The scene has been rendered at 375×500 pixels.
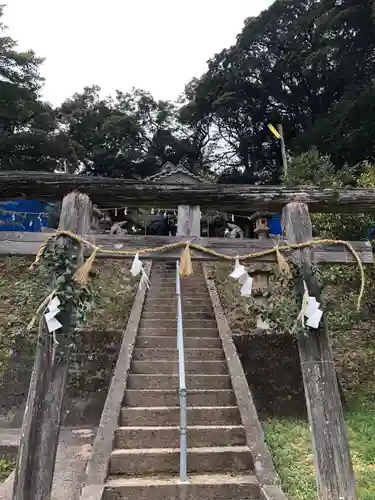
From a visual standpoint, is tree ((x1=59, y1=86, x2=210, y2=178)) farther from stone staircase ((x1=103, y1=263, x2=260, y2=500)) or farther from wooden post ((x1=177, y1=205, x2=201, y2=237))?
wooden post ((x1=177, y1=205, x2=201, y2=237))

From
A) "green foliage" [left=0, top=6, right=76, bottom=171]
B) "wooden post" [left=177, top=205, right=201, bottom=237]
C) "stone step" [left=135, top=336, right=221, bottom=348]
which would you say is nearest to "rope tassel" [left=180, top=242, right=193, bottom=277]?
"wooden post" [left=177, top=205, right=201, bottom=237]

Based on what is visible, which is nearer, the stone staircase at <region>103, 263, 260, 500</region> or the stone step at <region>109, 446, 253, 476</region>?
the stone staircase at <region>103, 263, 260, 500</region>

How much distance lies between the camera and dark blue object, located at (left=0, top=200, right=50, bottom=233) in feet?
42.7

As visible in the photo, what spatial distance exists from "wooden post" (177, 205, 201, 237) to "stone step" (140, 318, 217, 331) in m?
3.58

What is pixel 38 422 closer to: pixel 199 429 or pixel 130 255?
pixel 130 255

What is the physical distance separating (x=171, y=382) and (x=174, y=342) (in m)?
1.13

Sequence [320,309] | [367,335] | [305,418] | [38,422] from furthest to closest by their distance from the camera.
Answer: [367,335] → [305,418] → [320,309] → [38,422]

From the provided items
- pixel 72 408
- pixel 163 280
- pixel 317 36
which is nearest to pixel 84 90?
pixel 317 36

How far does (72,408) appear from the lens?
6977 mm

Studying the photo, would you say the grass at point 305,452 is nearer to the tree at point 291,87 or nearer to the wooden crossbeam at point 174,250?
the wooden crossbeam at point 174,250

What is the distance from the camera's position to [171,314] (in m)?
8.19

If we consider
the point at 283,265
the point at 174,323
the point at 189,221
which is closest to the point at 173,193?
the point at 189,221

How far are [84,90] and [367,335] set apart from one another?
93.9ft

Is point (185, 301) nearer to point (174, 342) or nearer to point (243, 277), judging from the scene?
point (174, 342)
